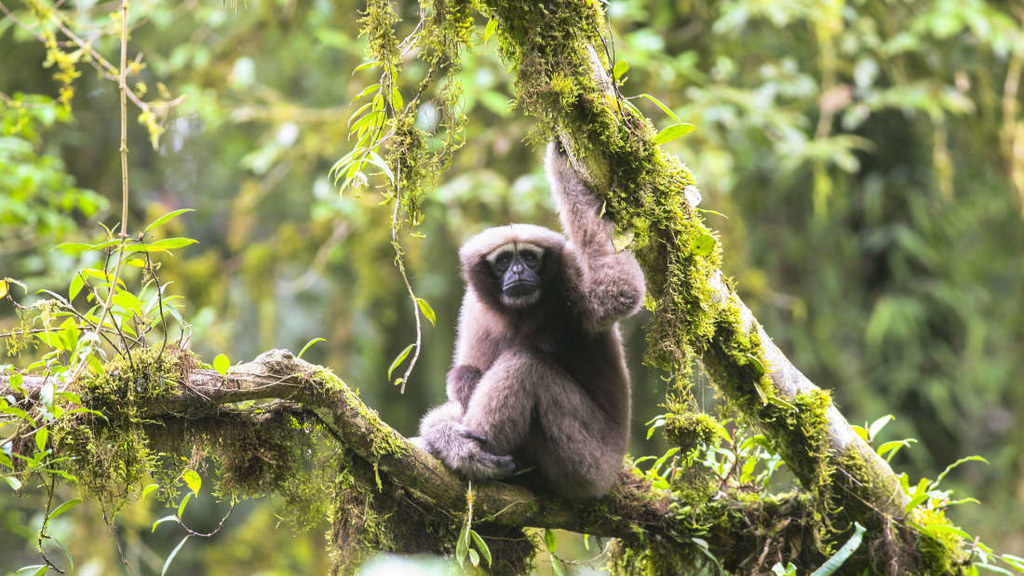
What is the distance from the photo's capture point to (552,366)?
5.38 metres

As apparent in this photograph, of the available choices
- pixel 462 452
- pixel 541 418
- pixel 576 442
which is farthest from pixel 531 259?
pixel 462 452

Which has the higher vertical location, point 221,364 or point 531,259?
point 221,364

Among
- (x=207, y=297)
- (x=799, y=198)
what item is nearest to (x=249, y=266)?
(x=207, y=297)

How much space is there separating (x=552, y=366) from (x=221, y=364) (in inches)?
84.7

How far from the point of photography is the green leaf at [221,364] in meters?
3.77

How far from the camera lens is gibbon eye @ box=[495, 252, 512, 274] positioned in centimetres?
591

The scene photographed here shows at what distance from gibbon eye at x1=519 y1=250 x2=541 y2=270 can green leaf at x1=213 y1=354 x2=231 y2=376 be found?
2.42m

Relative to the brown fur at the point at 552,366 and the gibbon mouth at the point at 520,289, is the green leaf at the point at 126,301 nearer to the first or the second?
the brown fur at the point at 552,366

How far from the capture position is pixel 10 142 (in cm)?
662

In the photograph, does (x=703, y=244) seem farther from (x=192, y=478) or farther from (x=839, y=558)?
(x=192, y=478)

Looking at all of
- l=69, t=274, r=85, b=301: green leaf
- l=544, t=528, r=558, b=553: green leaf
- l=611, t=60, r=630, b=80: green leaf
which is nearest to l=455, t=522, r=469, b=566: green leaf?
l=544, t=528, r=558, b=553: green leaf

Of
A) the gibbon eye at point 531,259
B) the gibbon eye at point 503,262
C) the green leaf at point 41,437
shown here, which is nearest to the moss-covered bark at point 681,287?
the gibbon eye at point 531,259

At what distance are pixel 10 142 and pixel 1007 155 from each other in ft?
34.7

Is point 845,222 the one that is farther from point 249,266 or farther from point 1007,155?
point 249,266
